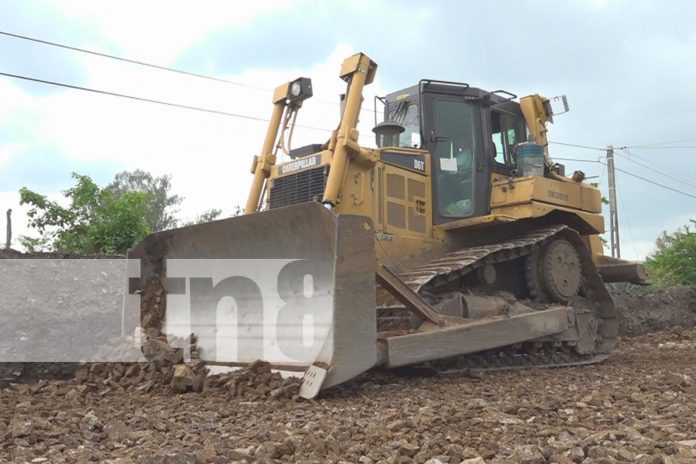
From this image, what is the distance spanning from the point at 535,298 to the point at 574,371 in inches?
33.7

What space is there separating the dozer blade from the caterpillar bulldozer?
0.04ft

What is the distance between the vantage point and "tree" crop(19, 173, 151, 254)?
15.3 m

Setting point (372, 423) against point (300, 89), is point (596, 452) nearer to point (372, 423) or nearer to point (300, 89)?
point (372, 423)

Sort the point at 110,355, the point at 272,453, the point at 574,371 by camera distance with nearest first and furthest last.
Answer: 1. the point at 272,453
2. the point at 110,355
3. the point at 574,371

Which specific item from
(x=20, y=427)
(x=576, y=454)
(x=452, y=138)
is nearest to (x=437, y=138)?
(x=452, y=138)

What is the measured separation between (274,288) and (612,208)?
80.9ft

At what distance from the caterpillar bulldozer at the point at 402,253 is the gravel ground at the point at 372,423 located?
0.42 m

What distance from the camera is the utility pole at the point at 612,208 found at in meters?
27.1

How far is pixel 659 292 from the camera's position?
703 inches

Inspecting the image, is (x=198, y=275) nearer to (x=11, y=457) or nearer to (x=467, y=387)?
(x=467, y=387)

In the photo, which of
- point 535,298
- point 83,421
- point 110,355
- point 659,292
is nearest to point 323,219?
point 83,421

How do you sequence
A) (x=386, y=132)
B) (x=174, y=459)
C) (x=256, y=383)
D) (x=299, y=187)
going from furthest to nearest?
(x=386, y=132) → (x=299, y=187) → (x=256, y=383) → (x=174, y=459)

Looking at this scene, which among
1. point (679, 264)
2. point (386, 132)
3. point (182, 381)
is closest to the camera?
point (182, 381)

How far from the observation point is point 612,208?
2789 cm
